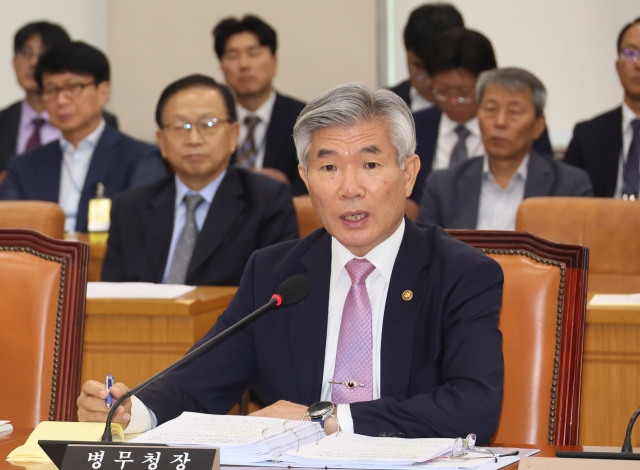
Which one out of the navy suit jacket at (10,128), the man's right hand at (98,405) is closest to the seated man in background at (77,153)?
the navy suit jacket at (10,128)

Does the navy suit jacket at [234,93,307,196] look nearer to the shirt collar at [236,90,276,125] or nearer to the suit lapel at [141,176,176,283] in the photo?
the shirt collar at [236,90,276,125]

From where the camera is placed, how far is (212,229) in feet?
11.4

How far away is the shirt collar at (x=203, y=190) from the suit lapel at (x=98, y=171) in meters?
0.90

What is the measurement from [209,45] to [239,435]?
465cm

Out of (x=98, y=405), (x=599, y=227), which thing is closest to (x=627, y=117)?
(x=599, y=227)

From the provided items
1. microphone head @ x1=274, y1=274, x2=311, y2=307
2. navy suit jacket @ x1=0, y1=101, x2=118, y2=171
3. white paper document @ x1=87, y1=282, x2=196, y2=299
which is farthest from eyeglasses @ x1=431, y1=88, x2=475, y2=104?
microphone head @ x1=274, y1=274, x2=311, y2=307

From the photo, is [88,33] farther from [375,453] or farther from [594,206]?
[375,453]

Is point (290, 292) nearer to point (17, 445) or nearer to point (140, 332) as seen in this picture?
point (17, 445)

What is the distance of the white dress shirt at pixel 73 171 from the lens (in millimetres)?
4516

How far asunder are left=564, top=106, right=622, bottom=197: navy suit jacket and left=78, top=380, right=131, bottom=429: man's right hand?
320 cm

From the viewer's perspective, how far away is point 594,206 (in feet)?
9.34

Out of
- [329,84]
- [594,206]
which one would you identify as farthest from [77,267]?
[329,84]

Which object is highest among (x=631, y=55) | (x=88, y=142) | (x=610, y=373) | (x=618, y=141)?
(x=631, y=55)

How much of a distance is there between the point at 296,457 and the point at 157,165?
3.27 meters
